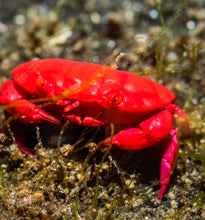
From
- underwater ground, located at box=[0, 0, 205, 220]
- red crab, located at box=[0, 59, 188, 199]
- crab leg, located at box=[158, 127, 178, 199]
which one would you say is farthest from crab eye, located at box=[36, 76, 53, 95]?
crab leg, located at box=[158, 127, 178, 199]

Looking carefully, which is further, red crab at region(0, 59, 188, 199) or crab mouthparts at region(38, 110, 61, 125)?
crab mouthparts at region(38, 110, 61, 125)

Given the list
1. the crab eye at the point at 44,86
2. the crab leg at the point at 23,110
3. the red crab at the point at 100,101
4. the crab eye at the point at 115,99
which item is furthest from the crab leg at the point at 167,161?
the crab eye at the point at 44,86

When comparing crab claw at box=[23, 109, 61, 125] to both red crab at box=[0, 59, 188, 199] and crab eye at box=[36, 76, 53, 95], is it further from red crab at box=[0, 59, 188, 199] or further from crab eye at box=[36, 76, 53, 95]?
crab eye at box=[36, 76, 53, 95]

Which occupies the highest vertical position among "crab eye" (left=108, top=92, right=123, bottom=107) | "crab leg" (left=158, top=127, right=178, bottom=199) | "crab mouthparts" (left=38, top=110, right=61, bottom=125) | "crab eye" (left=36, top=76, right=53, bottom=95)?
"crab eye" (left=36, top=76, right=53, bottom=95)

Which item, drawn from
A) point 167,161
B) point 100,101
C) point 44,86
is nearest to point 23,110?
point 44,86

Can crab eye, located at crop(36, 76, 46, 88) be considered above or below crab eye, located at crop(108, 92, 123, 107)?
above

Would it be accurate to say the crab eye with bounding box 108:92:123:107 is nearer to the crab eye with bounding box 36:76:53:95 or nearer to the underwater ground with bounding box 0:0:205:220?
the underwater ground with bounding box 0:0:205:220

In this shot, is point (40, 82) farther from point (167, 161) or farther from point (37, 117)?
point (167, 161)

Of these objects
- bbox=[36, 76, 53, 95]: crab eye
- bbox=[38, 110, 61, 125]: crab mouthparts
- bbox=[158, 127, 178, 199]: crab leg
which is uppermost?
bbox=[36, 76, 53, 95]: crab eye

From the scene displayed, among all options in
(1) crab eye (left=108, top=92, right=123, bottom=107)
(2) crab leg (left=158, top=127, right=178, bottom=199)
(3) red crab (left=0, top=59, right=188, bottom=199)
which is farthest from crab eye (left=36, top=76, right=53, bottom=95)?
(2) crab leg (left=158, top=127, right=178, bottom=199)

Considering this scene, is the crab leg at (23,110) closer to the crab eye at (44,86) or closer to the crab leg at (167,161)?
the crab eye at (44,86)
